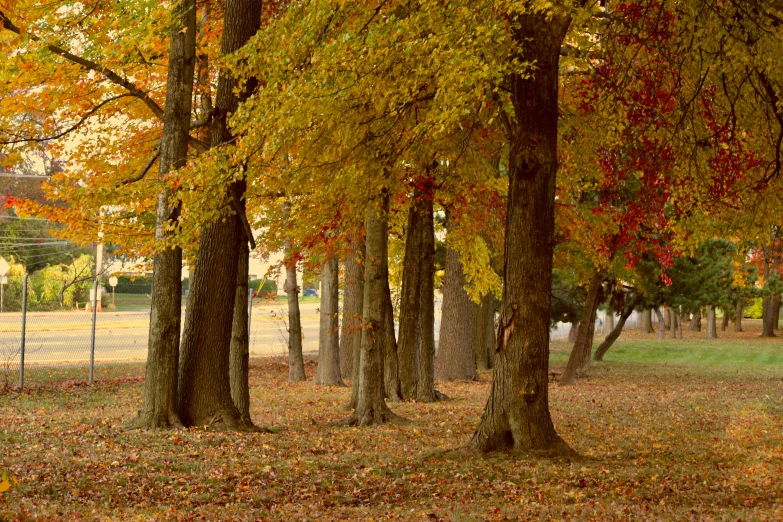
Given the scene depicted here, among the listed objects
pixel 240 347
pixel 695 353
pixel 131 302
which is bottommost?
pixel 695 353

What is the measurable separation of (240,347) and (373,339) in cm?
189

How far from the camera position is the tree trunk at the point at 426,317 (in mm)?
17297

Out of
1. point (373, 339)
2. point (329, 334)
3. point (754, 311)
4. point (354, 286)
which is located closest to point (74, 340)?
point (329, 334)

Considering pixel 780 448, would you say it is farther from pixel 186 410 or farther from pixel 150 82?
pixel 150 82

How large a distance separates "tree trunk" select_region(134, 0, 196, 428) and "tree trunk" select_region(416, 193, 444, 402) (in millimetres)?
6011

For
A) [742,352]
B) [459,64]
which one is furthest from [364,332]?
[742,352]

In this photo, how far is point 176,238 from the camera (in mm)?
10914

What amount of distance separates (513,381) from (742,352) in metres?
31.8

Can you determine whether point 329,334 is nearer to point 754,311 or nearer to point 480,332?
point 480,332

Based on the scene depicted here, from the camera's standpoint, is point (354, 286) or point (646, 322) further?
point (646, 322)

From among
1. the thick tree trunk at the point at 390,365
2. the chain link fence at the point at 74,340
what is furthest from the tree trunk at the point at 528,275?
the chain link fence at the point at 74,340

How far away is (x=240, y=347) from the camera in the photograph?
1323cm

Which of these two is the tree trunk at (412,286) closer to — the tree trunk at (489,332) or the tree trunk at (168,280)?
the tree trunk at (168,280)

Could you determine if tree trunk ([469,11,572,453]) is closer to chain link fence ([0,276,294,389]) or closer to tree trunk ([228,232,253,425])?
tree trunk ([228,232,253,425])
